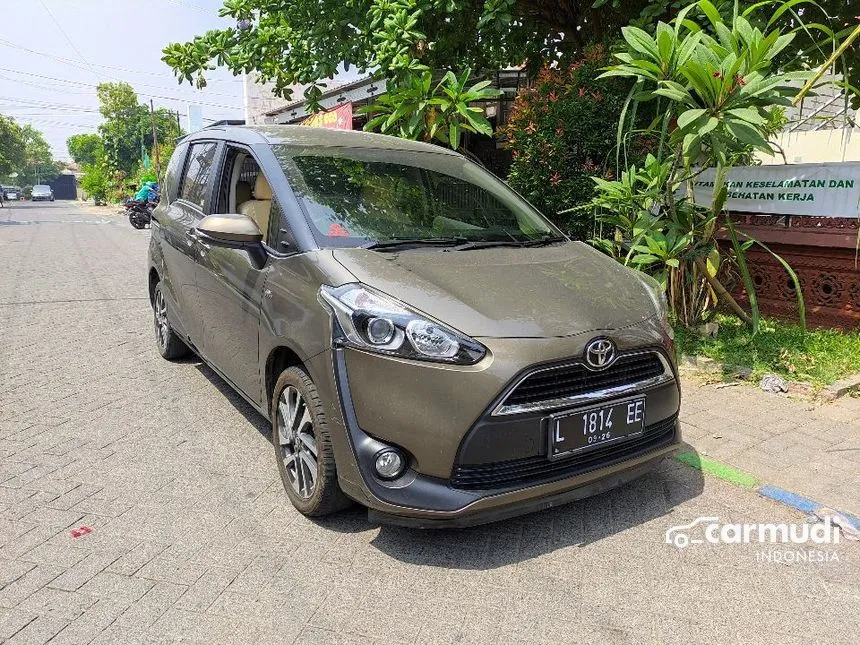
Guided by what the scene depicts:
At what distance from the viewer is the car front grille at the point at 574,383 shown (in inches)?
98.0

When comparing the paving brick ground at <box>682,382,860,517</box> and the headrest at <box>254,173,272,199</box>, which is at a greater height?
the headrest at <box>254,173,272,199</box>

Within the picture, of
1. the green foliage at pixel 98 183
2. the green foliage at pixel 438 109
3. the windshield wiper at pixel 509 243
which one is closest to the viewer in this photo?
the windshield wiper at pixel 509 243

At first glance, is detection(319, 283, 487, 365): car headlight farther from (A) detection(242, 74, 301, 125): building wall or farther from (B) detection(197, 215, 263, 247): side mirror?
(A) detection(242, 74, 301, 125): building wall

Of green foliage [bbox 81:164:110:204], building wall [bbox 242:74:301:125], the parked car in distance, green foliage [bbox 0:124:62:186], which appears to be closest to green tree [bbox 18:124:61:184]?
green foliage [bbox 0:124:62:186]

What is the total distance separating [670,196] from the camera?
492 centimetres

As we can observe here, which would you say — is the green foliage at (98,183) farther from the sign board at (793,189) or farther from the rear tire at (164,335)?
the sign board at (793,189)

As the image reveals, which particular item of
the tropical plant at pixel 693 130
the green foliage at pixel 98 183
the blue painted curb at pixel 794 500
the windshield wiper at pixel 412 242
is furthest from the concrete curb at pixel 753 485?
the green foliage at pixel 98 183

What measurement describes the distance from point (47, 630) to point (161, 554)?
20.2 inches

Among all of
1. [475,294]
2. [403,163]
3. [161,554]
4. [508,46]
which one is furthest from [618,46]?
[161,554]

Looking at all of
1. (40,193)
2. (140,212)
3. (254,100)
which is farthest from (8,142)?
(140,212)

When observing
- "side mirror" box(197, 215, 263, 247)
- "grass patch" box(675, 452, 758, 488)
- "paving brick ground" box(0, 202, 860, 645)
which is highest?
"side mirror" box(197, 215, 263, 247)

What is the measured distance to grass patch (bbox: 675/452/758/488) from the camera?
11.1 feet

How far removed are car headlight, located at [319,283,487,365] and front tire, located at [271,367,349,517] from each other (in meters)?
0.38

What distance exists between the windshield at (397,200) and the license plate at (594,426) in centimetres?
119
